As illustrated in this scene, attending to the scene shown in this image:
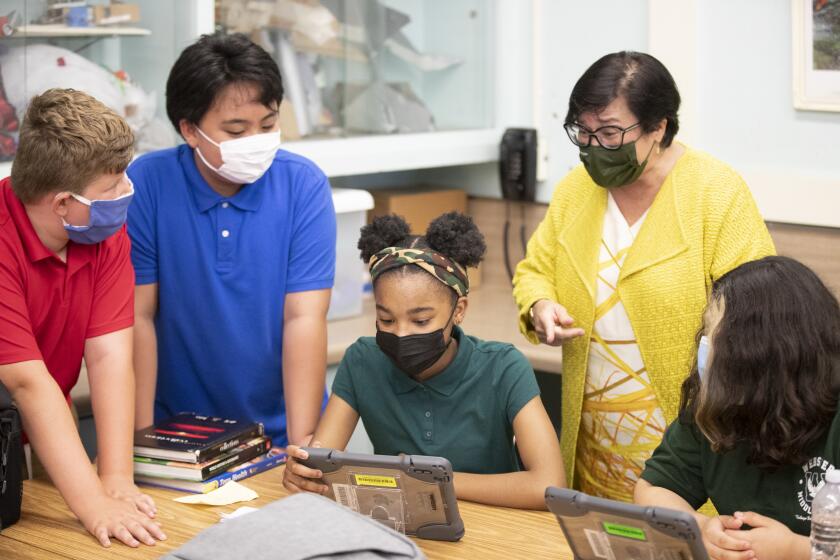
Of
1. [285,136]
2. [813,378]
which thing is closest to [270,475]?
[813,378]

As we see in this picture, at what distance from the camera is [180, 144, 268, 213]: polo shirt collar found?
7.36ft

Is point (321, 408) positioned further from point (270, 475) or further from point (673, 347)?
point (673, 347)

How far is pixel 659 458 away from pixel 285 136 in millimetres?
1865

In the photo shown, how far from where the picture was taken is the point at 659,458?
5.89 ft

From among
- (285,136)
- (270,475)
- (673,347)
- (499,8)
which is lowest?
(270,475)

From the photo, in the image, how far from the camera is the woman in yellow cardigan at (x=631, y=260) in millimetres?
2137

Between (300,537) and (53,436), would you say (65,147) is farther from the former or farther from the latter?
(300,537)

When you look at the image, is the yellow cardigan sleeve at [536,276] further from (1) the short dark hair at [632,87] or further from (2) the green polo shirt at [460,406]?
(1) the short dark hair at [632,87]

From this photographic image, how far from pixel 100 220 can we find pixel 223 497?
0.53m

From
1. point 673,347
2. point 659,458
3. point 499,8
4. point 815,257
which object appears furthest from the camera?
point 499,8

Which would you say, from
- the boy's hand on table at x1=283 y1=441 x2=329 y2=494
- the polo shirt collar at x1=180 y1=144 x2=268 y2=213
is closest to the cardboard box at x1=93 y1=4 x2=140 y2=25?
the polo shirt collar at x1=180 y1=144 x2=268 y2=213

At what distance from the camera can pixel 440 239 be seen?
2.12m

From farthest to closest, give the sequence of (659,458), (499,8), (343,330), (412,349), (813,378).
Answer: (499,8) < (343,330) < (412,349) < (659,458) < (813,378)

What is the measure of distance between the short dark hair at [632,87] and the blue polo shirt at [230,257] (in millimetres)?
572
